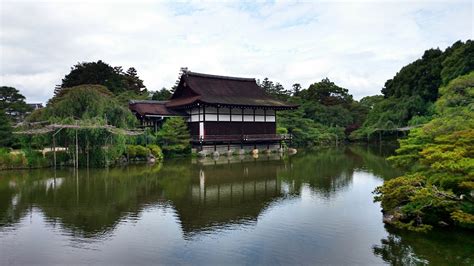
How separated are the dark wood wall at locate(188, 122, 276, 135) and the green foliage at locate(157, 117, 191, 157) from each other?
1.62 meters

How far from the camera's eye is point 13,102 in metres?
37.2

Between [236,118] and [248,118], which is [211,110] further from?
[248,118]

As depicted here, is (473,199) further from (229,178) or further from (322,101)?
(322,101)

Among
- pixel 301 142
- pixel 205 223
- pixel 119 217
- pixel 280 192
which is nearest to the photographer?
pixel 205 223

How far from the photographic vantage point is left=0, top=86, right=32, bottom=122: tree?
1430 inches

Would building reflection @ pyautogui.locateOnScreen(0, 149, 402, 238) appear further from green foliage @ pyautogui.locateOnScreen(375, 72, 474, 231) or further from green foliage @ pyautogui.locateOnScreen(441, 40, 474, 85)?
green foliage @ pyautogui.locateOnScreen(441, 40, 474, 85)

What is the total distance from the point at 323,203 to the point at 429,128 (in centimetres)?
405

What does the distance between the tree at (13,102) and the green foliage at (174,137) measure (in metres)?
16.6

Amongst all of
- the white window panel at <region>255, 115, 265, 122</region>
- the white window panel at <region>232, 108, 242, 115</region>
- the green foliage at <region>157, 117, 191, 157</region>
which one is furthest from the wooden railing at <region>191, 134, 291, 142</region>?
the white window panel at <region>232, 108, 242, 115</region>

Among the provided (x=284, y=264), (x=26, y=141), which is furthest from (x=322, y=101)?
(x=284, y=264)

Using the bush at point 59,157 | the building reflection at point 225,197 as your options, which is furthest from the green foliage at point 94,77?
the building reflection at point 225,197

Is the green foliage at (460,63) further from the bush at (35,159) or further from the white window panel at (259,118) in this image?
the bush at (35,159)

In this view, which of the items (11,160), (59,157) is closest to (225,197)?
→ (59,157)

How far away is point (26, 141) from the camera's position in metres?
21.9
